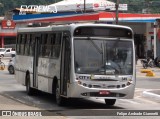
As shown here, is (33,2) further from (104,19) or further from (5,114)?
(5,114)

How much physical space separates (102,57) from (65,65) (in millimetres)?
1294

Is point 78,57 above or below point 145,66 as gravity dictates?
above

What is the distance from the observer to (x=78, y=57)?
17188 millimetres

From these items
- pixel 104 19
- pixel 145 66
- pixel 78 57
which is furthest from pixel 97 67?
pixel 104 19

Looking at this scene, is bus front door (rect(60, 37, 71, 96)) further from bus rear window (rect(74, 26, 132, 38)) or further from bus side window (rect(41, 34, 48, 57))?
bus side window (rect(41, 34, 48, 57))

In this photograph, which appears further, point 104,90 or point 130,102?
point 130,102

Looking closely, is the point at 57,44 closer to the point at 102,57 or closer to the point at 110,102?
the point at 102,57

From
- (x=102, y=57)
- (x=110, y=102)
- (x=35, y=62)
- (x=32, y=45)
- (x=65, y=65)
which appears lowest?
(x=110, y=102)

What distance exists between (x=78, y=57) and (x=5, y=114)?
3815mm

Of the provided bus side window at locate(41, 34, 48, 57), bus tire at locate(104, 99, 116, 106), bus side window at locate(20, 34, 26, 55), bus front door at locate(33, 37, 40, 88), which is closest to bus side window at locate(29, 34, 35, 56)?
bus front door at locate(33, 37, 40, 88)

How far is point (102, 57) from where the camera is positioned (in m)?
17.2

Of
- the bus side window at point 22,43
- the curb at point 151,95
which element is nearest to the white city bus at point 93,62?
the curb at point 151,95

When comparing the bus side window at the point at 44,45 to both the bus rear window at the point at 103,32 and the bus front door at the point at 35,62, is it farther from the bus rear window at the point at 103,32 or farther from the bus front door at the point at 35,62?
the bus rear window at the point at 103,32

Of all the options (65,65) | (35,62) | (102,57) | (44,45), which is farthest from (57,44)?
(35,62)
